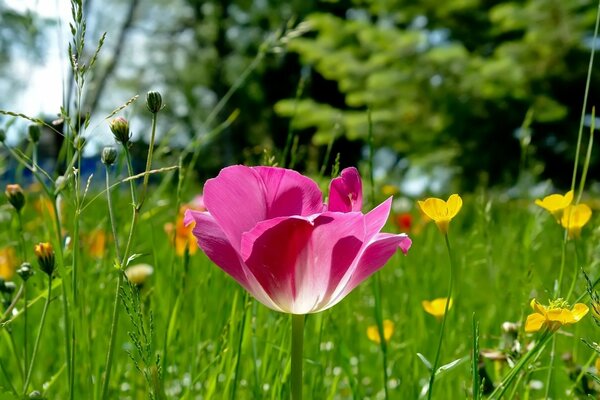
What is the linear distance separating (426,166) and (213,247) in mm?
7534

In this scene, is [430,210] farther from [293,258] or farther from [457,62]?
[457,62]

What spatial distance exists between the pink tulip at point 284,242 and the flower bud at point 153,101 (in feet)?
0.23

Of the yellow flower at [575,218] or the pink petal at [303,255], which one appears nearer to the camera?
the pink petal at [303,255]

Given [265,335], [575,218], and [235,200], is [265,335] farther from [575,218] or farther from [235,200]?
[235,200]

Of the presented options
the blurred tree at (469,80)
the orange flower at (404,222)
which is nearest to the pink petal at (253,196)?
the orange flower at (404,222)

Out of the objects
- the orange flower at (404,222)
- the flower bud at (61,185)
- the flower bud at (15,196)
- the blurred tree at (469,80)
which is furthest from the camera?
the blurred tree at (469,80)

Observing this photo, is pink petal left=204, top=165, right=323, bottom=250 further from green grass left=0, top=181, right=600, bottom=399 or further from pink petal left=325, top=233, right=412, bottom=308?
green grass left=0, top=181, right=600, bottom=399

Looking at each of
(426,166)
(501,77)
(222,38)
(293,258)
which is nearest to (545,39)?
(501,77)

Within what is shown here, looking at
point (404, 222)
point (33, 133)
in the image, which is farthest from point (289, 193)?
point (404, 222)

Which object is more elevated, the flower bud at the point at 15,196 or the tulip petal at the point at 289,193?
the tulip petal at the point at 289,193

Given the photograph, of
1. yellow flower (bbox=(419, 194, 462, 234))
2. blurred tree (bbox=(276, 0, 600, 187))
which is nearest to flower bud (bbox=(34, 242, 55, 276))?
yellow flower (bbox=(419, 194, 462, 234))

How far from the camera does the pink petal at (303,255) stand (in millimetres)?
471

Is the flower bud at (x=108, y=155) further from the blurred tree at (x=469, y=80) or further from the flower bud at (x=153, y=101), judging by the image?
the blurred tree at (x=469, y=80)

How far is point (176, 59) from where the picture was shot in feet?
54.7
